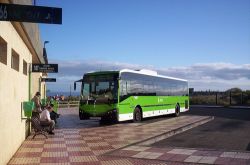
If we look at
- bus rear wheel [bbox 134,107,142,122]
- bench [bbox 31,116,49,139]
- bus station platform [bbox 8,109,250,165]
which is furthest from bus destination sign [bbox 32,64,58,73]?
bus rear wheel [bbox 134,107,142,122]

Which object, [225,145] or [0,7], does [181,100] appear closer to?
[225,145]

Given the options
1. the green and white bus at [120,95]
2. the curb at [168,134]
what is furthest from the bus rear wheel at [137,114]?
the curb at [168,134]

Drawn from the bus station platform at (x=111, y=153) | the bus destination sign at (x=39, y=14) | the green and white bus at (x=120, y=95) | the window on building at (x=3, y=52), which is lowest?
the bus station platform at (x=111, y=153)

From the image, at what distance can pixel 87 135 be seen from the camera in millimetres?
16172

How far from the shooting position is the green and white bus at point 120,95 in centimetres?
2055

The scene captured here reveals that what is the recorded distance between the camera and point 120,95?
20.7 meters

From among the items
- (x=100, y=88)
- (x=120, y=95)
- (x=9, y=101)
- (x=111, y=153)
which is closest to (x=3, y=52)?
(x=9, y=101)

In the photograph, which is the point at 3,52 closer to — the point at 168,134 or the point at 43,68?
the point at 43,68

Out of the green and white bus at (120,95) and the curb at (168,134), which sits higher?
the green and white bus at (120,95)

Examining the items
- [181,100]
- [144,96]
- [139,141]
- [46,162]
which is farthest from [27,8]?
[181,100]

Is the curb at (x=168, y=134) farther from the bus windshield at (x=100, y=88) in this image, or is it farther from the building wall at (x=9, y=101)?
the building wall at (x=9, y=101)

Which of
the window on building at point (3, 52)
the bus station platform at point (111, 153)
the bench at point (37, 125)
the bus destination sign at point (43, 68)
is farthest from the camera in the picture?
the bus destination sign at point (43, 68)

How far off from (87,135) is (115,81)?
202 inches

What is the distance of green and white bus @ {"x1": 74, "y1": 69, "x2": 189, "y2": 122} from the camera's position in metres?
20.5
